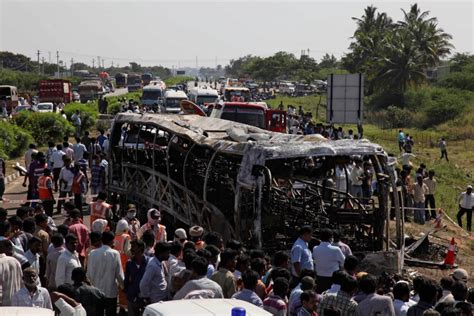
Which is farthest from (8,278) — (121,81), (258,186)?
(121,81)

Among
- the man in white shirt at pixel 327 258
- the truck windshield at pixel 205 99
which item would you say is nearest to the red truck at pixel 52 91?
the truck windshield at pixel 205 99

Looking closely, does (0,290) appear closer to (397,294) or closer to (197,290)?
(197,290)

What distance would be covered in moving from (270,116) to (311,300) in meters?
22.8

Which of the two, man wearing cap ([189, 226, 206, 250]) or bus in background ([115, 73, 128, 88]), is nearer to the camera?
man wearing cap ([189, 226, 206, 250])

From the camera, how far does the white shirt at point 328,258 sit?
11180mm

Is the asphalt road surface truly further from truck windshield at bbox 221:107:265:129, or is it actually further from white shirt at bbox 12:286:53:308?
white shirt at bbox 12:286:53:308

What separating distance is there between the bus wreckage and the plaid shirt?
4473mm

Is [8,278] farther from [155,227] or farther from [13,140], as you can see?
[13,140]

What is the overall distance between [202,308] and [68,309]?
1.60m

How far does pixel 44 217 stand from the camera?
460 inches

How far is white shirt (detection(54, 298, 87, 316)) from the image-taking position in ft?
27.8

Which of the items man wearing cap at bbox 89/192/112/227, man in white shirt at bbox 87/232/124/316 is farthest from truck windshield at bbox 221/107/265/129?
man in white shirt at bbox 87/232/124/316

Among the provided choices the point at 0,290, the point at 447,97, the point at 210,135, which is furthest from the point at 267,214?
the point at 447,97

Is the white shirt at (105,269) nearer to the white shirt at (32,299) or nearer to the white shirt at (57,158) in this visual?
the white shirt at (32,299)
